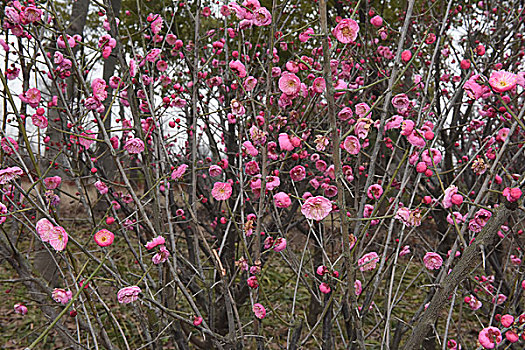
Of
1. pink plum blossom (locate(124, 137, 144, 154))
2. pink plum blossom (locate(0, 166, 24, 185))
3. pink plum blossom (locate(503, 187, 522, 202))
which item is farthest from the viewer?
pink plum blossom (locate(124, 137, 144, 154))

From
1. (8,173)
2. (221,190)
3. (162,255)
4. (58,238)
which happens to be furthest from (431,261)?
(8,173)

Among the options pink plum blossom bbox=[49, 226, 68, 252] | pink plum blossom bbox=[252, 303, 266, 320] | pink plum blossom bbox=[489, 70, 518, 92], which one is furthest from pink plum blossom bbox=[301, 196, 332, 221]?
pink plum blossom bbox=[49, 226, 68, 252]

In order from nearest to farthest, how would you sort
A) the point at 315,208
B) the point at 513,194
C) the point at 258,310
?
the point at 513,194 → the point at 315,208 → the point at 258,310

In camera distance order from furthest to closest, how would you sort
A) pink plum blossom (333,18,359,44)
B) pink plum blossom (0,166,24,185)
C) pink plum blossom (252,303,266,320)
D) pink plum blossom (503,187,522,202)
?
pink plum blossom (252,303,266,320) < pink plum blossom (0,166,24,185) < pink plum blossom (333,18,359,44) < pink plum blossom (503,187,522,202)

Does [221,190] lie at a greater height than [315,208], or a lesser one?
lesser

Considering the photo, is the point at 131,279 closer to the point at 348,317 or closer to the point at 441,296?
the point at 348,317

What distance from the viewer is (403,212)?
54.0 inches

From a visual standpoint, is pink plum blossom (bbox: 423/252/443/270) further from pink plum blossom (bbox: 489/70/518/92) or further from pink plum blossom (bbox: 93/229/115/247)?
pink plum blossom (bbox: 93/229/115/247)

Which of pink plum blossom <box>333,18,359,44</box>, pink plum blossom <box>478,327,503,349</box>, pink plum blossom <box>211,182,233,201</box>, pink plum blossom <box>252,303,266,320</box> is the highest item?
pink plum blossom <box>333,18,359,44</box>

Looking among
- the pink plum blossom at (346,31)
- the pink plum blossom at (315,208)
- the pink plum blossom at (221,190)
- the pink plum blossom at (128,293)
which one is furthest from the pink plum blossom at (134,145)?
the pink plum blossom at (346,31)

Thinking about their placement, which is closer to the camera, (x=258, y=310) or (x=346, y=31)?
(x=346, y=31)

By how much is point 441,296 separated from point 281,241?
2.04ft

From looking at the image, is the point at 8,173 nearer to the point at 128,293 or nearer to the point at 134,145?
the point at 134,145

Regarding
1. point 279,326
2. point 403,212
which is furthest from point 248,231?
point 279,326
